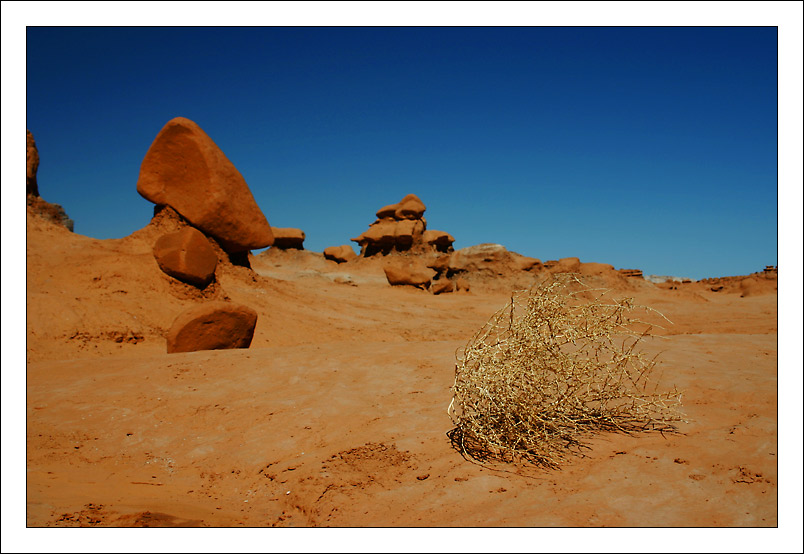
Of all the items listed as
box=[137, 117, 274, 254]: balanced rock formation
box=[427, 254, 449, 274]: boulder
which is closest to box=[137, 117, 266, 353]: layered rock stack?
box=[137, 117, 274, 254]: balanced rock formation

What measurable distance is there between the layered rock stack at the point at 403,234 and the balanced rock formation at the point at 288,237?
10.6 feet

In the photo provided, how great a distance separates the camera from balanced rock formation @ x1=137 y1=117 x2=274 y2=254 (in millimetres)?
10211

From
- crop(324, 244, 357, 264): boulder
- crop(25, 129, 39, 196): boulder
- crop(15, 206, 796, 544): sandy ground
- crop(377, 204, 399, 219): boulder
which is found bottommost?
crop(15, 206, 796, 544): sandy ground

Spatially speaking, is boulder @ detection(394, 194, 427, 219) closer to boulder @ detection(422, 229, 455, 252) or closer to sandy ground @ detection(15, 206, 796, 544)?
boulder @ detection(422, 229, 455, 252)

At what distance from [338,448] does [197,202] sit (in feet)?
27.2

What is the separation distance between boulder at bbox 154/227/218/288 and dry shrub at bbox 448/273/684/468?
6.96 m

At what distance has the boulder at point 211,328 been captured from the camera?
245 inches

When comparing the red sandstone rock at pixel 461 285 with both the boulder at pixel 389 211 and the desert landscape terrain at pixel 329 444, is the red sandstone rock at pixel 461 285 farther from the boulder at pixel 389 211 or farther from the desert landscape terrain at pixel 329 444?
the boulder at pixel 389 211

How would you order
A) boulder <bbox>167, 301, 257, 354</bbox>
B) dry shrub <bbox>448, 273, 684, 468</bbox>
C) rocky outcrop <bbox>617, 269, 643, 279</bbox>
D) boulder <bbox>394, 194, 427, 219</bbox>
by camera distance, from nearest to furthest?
1. dry shrub <bbox>448, 273, 684, 468</bbox>
2. boulder <bbox>167, 301, 257, 354</bbox>
3. rocky outcrop <bbox>617, 269, 643, 279</bbox>
4. boulder <bbox>394, 194, 427, 219</bbox>

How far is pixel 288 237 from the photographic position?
2850cm

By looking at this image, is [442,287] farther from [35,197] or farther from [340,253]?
[340,253]

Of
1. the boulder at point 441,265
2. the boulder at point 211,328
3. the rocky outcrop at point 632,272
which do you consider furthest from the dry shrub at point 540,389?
the rocky outcrop at point 632,272

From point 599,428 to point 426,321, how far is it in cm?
770

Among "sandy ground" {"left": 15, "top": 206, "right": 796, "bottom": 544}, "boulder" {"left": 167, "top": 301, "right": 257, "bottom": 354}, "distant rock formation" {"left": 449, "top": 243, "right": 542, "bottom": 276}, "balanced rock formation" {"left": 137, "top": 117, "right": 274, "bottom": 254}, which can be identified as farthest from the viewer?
"distant rock formation" {"left": 449, "top": 243, "right": 542, "bottom": 276}
